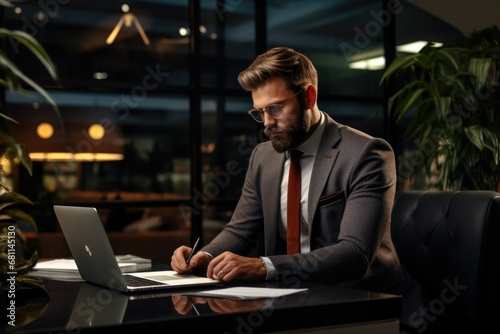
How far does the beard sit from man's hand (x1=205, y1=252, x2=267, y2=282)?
24.7 inches

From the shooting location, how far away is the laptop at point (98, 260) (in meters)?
1.79

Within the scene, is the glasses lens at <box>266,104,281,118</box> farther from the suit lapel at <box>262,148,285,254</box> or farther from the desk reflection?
the desk reflection

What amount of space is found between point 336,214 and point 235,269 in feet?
2.02

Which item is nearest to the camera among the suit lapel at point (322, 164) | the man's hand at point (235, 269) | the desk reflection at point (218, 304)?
the desk reflection at point (218, 304)

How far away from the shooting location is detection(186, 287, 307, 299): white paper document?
1.66 m

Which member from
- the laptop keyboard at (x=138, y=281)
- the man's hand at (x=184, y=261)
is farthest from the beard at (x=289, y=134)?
the laptop keyboard at (x=138, y=281)

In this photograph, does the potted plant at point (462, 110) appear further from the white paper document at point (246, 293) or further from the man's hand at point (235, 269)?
the white paper document at point (246, 293)

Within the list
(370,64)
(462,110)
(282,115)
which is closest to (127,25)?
(370,64)

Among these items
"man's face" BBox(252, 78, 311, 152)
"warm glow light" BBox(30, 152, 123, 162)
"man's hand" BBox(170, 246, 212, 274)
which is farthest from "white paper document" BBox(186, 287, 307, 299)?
"warm glow light" BBox(30, 152, 123, 162)

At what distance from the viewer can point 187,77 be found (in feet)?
14.5

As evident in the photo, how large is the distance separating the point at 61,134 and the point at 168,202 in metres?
0.76

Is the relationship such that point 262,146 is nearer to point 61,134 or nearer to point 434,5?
point 61,134

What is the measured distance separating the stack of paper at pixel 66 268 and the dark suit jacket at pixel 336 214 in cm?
26

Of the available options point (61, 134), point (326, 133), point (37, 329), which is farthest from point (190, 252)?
point (61, 134)
